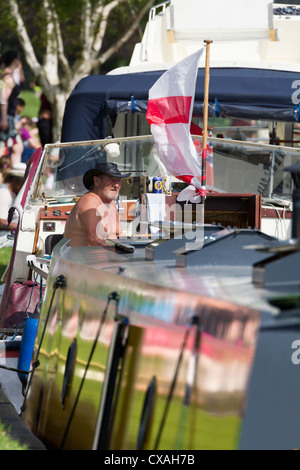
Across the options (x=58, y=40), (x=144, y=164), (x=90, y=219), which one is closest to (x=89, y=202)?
(x=90, y=219)

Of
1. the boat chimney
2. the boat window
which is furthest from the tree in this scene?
the boat chimney

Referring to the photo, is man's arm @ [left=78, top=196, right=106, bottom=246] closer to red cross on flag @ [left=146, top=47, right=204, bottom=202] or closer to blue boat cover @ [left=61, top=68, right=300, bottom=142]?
red cross on flag @ [left=146, top=47, right=204, bottom=202]

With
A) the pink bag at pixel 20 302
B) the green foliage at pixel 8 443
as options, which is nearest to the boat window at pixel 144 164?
the pink bag at pixel 20 302

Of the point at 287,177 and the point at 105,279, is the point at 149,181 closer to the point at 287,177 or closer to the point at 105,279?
the point at 287,177

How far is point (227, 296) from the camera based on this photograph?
12.9 feet

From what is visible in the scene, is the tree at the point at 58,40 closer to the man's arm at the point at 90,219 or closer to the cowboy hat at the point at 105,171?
the cowboy hat at the point at 105,171

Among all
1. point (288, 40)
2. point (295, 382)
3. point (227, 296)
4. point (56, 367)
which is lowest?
point (56, 367)

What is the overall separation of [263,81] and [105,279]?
9.13 m

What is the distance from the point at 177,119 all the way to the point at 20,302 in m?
2.44

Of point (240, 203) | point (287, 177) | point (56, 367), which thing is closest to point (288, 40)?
point (287, 177)

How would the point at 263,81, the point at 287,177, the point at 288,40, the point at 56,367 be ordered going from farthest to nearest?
the point at 288,40, the point at 263,81, the point at 287,177, the point at 56,367

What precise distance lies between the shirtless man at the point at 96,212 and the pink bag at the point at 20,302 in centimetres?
116

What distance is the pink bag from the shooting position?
9094 mm

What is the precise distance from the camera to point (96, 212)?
791 cm
